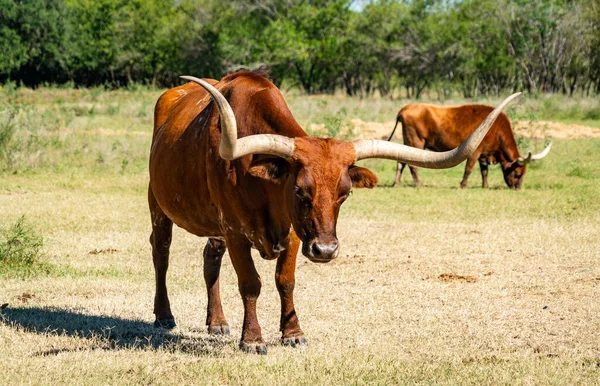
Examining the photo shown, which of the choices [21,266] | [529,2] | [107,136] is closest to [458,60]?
[529,2]

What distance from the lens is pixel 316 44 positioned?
195 ft

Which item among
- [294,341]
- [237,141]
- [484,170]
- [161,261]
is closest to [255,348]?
[294,341]

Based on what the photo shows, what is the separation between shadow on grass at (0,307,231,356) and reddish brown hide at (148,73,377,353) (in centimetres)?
29

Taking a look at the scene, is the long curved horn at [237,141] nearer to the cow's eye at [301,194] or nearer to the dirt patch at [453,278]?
the cow's eye at [301,194]

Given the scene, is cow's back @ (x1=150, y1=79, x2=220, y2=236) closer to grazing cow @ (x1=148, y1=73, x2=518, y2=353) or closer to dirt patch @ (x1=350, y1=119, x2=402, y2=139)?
grazing cow @ (x1=148, y1=73, x2=518, y2=353)

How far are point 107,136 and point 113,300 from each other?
16.2 meters

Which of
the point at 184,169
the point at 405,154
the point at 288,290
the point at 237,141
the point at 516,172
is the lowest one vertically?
the point at 516,172

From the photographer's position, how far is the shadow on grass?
631 centimetres

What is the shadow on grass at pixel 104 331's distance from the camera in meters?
6.31

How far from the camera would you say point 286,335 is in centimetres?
637

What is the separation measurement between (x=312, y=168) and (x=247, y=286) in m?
1.17

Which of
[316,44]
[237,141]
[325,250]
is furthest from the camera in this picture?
[316,44]

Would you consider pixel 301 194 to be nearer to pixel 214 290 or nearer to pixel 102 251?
pixel 214 290

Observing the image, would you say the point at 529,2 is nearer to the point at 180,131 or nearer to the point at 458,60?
the point at 458,60
